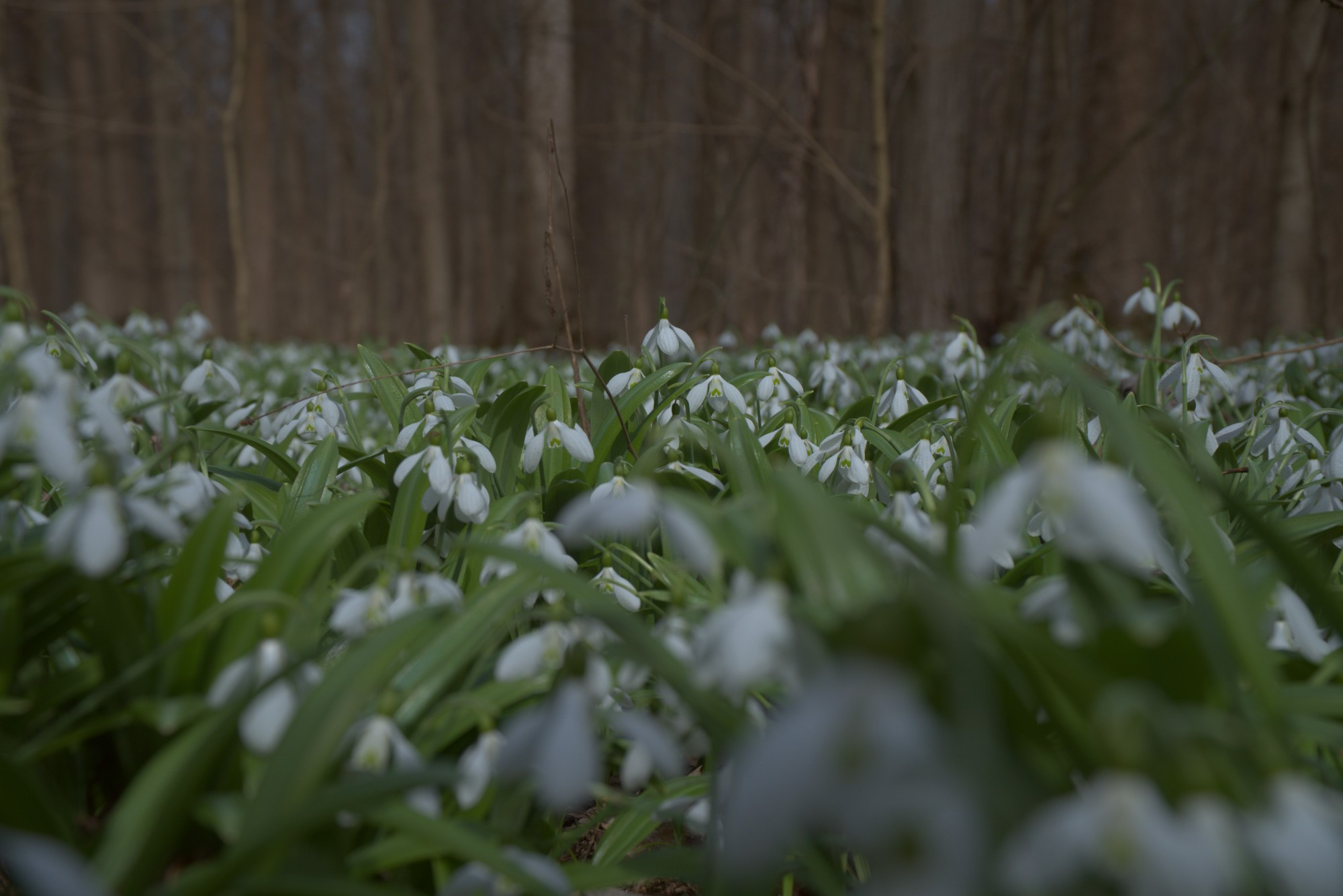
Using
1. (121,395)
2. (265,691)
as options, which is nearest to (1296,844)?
(265,691)

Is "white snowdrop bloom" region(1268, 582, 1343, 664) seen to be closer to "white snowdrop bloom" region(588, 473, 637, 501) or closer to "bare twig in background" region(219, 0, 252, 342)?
"white snowdrop bloom" region(588, 473, 637, 501)

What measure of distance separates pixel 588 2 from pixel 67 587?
43.3 ft

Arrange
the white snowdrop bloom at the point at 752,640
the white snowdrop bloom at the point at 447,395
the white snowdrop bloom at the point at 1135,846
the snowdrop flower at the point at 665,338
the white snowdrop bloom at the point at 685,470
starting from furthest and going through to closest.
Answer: the snowdrop flower at the point at 665,338 → the white snowdrop bloom at the point at 447,395 → the white snowdrop bloom at the point at 685,470 → the white snowdrop bloom at the point at 752,640 → the white snowdrop bloom at the point at 1135,846

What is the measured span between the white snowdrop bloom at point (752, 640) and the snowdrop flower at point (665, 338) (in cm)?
142

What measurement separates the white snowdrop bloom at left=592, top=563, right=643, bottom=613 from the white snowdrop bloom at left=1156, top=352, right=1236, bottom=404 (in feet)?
4.80

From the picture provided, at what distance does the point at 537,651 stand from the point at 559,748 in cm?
28

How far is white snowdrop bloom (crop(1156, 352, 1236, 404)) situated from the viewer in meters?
2.18

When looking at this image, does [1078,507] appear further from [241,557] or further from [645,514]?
[241,557]

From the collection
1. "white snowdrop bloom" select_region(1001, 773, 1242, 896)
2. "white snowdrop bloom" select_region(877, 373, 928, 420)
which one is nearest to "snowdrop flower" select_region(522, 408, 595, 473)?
"white snowdrop bloom" select_region(877, 373, 928, 420)

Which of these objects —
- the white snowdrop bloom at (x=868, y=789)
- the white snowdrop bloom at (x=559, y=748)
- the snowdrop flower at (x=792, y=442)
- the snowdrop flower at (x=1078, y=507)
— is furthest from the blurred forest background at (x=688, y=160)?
the white snowdrop bloom at (x=868, y=789)

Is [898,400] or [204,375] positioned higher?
[204,375]

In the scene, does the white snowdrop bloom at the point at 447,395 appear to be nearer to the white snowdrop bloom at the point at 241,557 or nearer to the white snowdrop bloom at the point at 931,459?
the white snowdrop bloom at the point at 241,557

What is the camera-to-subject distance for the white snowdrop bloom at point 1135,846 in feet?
1.77

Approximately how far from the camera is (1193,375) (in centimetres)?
220
